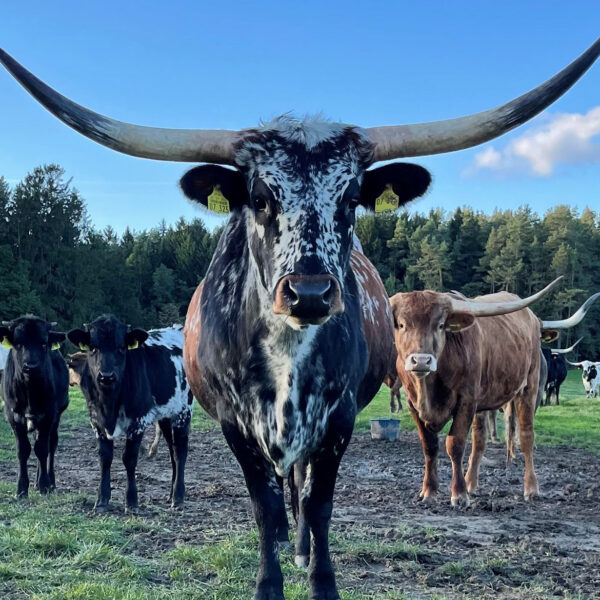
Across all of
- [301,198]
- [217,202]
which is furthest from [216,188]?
[301,198]

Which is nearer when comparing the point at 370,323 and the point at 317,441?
the point at 317,441

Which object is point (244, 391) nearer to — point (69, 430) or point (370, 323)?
point (370, 323)

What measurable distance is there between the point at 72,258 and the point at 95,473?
3097 centimetres

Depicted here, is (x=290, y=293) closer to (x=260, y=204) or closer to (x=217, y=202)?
(x=260, y=204)

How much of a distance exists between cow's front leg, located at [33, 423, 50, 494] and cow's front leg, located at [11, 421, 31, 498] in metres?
0.12

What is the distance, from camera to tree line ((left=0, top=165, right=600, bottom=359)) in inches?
1415

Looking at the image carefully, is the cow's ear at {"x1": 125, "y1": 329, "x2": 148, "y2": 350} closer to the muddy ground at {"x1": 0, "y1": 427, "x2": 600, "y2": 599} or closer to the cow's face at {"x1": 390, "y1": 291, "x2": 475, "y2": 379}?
the muddy ground at {"x1": 0, "y1": 427, "x2": 600, "y2": 599}

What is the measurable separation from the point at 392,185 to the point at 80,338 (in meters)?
3.96

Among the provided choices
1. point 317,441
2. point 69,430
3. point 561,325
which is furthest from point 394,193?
point 69,430

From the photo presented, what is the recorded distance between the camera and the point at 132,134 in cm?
293

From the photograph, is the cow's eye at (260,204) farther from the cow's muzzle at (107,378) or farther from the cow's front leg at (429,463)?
the cow's front leg at (429,463)

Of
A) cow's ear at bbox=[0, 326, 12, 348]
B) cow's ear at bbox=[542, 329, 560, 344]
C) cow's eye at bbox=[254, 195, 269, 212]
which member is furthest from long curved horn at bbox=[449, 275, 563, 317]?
cow's ear at bbox=[0, 326, 12, 348]

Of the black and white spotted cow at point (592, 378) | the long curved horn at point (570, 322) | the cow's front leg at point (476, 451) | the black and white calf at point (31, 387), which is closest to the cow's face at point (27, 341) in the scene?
the black and white calf at point (31, 387)

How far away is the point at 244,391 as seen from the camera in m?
3.21
